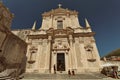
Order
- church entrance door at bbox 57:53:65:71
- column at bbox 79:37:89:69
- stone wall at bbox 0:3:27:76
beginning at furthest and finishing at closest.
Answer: church entrance door at bbox 57:53:65:71 < column at bbox 79:37:89:69 < stone wall at bbox 0:3:27:76

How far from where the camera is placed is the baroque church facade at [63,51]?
Answer: 15.9 metres

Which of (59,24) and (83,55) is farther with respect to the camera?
(59,24)

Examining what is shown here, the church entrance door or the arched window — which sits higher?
the arched window

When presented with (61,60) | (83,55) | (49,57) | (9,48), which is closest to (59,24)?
(61,60)

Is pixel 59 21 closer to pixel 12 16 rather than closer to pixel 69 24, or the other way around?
pixel 69 24

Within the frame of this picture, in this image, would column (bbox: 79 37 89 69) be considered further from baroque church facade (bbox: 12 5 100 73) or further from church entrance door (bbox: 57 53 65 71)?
church entrance door (bbox: 57 53 65 71)

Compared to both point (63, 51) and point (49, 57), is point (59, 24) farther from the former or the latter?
point (49, 57)

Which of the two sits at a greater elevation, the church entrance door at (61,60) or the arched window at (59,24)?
the arched window at (59,24)

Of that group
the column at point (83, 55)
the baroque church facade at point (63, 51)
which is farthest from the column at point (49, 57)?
the column at point (83, 55)

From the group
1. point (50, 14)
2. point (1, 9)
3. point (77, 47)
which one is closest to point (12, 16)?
point (1, 9)

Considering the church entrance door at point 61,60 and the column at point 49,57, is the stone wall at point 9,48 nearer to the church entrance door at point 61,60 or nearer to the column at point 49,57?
the column at point 49,57

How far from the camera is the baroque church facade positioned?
15.9 meters

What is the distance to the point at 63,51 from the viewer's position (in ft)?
57.2

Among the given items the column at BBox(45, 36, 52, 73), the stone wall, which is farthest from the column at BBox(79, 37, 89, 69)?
the stone wall
